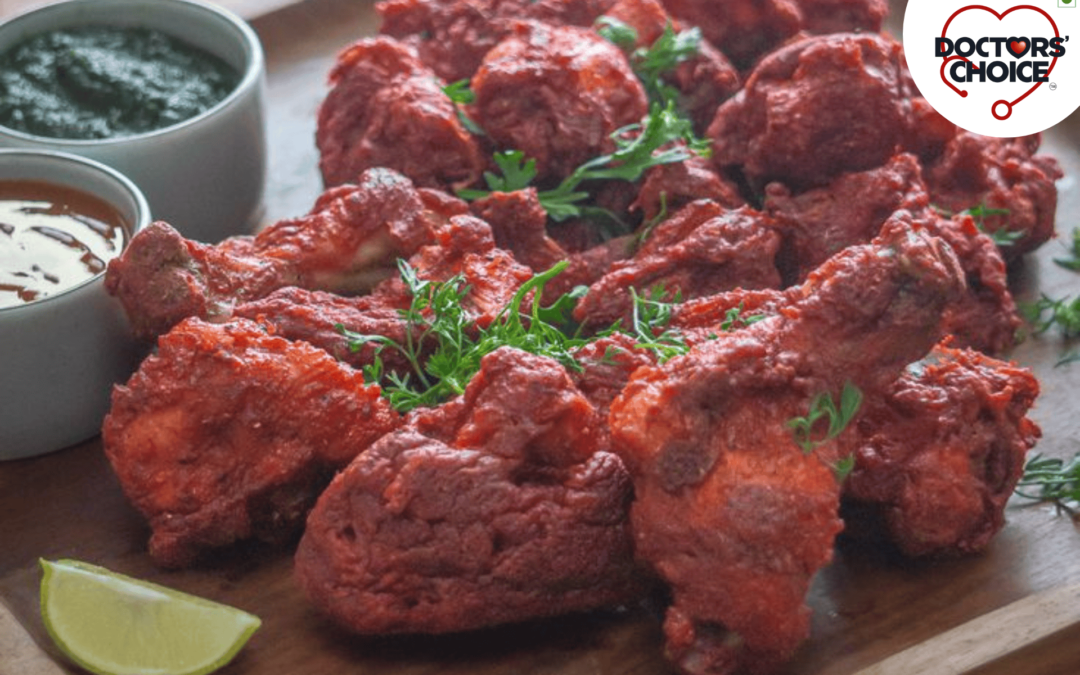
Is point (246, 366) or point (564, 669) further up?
point (246, 366)

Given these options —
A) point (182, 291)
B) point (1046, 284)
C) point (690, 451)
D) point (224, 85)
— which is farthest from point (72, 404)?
point (1046, 284)

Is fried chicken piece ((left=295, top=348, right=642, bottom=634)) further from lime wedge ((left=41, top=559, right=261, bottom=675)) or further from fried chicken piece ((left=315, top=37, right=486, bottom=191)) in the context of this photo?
fried chicken piece ((left=315, top=37, right=486, bottom=191))

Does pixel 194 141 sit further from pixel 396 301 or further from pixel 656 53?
pixel 656 53

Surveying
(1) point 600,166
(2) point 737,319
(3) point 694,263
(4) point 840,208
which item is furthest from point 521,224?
(4) point 840,208

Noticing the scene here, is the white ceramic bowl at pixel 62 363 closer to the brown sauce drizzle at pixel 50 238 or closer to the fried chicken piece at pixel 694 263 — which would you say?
the brown sauce drizzle at pixel 50 238

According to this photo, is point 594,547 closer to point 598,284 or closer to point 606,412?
point 606,412
